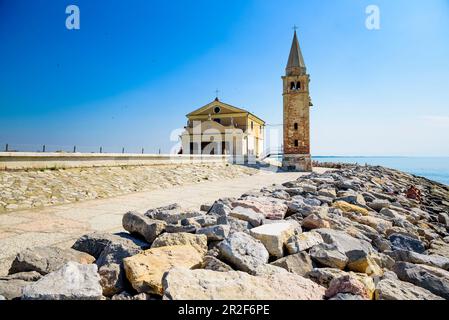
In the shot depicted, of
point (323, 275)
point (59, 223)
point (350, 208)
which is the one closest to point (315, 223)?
point (323, 275)

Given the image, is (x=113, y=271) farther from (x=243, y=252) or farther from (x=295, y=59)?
(x=295, y=59)

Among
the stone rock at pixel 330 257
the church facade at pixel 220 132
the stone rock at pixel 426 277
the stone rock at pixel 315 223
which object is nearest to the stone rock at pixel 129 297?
the stone rock at pixel 330 257

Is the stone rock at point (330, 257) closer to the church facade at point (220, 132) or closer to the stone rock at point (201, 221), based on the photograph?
the stone rock at point (201, 221)

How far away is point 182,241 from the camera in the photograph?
2.41 m

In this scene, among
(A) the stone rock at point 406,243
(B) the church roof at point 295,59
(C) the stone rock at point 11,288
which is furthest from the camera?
(B) the church roof at point 295,59

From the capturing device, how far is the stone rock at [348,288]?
1.69 metres

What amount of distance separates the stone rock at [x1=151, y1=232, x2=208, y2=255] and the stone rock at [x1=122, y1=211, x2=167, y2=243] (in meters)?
0.34

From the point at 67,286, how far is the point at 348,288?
192cm

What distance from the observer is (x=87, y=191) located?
693cm

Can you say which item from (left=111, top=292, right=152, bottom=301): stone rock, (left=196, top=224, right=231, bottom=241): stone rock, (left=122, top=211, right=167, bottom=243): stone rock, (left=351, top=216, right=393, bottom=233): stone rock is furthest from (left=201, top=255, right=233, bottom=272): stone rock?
(left=351, top=216, right=393, bottom=233): stone rock

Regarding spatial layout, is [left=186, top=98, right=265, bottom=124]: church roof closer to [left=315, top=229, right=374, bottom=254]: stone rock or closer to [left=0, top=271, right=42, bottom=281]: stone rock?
[left=315, top=229, right=374, bottom=254]: stone rock

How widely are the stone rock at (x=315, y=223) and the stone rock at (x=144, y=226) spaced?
A: 6.60 feet

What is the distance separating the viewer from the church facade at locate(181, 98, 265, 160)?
95.7ft

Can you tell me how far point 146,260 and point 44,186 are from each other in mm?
6325
